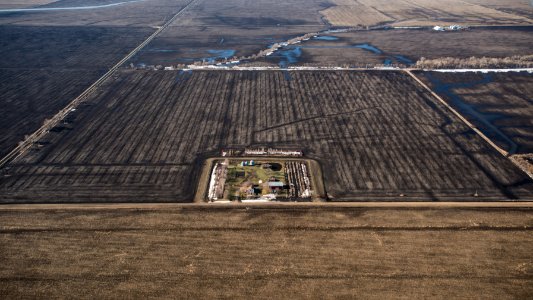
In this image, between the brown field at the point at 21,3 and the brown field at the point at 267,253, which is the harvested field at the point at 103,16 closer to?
the brown field at the point at 21,3

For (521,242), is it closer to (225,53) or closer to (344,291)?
(344,291)

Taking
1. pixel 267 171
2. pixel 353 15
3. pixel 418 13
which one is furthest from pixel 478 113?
pixel 418 13

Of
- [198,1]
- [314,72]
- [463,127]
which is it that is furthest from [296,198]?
[198,1]

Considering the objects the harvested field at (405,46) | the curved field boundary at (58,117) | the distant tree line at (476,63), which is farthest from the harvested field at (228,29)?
the distant tree line at (476,63)

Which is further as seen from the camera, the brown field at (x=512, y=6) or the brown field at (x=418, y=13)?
the brown field at (x=512, y=6)

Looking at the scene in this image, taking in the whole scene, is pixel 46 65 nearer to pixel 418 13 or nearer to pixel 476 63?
pixel 476 63

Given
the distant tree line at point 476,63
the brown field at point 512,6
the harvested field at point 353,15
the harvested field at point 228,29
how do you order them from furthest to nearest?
the brown field at point 512,6 → the harvested field at point 353,15 → the harvested field at point 228,29 → the distant tree line at point 476,63

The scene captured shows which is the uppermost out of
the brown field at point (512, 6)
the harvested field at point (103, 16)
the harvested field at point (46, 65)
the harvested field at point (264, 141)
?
the brown field at point (512, 6)

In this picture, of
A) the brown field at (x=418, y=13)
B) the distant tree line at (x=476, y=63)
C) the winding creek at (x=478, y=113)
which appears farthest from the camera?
Result: the brown field at (x=418, y=13)
